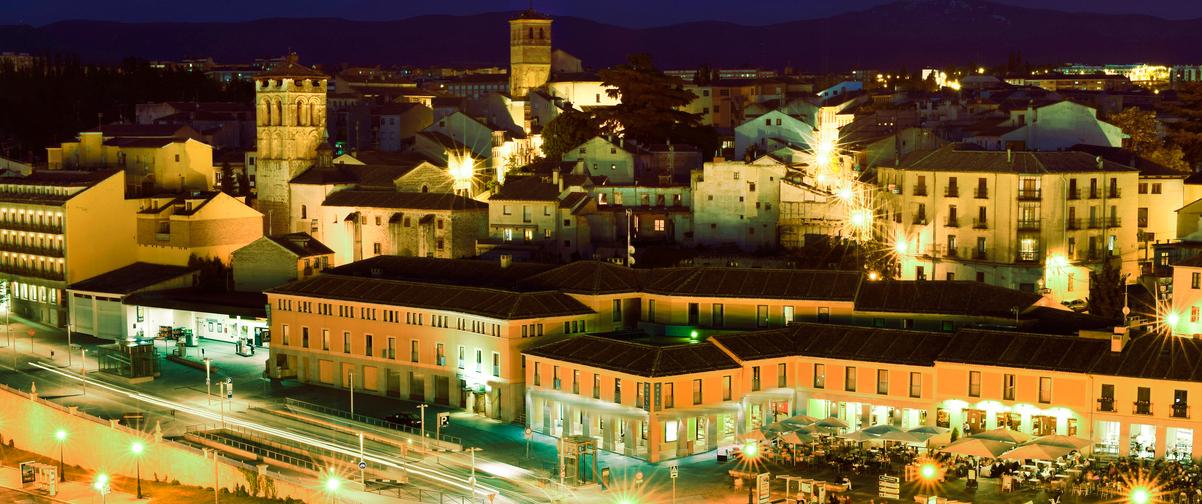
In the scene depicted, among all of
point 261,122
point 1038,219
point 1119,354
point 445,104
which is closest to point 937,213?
point 1038,219

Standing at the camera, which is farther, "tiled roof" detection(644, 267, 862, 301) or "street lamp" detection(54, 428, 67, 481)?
"street lamp" detection(54, 428, 67, 481)

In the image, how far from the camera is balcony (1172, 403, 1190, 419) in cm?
5588

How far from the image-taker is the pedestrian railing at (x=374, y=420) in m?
63.8

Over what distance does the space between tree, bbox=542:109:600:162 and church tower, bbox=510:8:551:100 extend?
2915cm

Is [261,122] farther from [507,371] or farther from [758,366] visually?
[758,366]

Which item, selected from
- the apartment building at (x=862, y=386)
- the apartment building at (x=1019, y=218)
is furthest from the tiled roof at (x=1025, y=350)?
the apartment building at (x=1019, y=218)

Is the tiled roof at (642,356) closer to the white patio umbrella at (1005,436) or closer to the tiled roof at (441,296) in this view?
the tiled roof at (441,296)

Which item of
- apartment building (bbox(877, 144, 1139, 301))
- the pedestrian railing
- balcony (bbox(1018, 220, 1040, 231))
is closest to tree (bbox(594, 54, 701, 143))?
apartment building (bbox(877, 144, 1139, 301))

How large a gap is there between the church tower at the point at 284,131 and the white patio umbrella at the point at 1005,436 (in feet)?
191

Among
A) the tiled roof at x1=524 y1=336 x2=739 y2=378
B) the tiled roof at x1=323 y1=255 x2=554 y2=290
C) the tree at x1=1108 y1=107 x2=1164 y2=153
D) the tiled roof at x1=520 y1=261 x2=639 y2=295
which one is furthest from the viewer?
the tree at x1=1108 y1=107 x2=1164 y2=153

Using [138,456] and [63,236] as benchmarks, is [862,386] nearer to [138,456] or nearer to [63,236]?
[138,456]

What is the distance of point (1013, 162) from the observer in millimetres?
77062

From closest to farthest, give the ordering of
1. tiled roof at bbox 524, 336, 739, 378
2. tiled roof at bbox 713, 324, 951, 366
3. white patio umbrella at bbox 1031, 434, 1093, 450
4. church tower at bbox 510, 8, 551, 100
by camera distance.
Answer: white patio umbrella at bbox 1031, 434, 1093, 450 → tiled roof at bbox 524, 336, 739, 378 → tiled roof at bbox 713, 324, 951, 366 → church tower at bbox 510, 8, 551, 100

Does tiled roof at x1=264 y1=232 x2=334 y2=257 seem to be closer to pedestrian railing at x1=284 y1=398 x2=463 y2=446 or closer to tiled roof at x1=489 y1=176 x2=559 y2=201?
tiled roof at x1=489 y1=176 x2=559 y2=201
